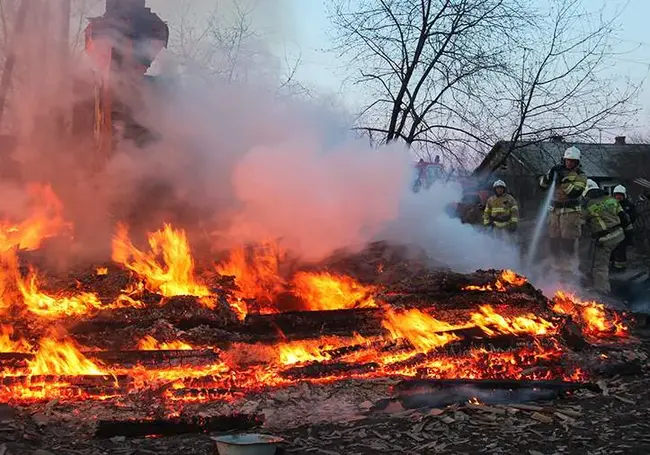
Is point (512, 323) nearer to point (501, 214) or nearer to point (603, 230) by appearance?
point (501, 214)

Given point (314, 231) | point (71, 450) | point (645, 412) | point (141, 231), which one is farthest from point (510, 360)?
point (141, 231)

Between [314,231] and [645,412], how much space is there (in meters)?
3.91

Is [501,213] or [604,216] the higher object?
[604,216]

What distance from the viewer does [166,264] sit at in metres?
6.17

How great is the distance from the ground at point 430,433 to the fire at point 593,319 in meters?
2.32

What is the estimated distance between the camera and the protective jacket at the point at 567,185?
8984 mm

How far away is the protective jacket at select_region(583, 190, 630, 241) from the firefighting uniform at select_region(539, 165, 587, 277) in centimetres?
67

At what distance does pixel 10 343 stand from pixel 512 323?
4.84 meters

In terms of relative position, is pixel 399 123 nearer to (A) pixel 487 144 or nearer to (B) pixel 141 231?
(A) pixel 487 144

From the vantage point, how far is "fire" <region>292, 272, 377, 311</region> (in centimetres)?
619

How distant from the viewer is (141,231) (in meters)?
7.71

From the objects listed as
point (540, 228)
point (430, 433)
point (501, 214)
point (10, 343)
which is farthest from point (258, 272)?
point (540, 228)

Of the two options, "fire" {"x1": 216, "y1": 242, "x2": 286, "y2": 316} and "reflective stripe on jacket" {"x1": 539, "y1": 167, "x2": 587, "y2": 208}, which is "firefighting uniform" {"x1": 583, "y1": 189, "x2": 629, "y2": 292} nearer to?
"reflective stripe on jacket" {"x1": 539, "y1": 167, "x2": 587, "y2": 208}

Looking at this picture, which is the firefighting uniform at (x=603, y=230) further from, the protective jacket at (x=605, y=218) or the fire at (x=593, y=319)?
the fire at (x=593, y=319)
